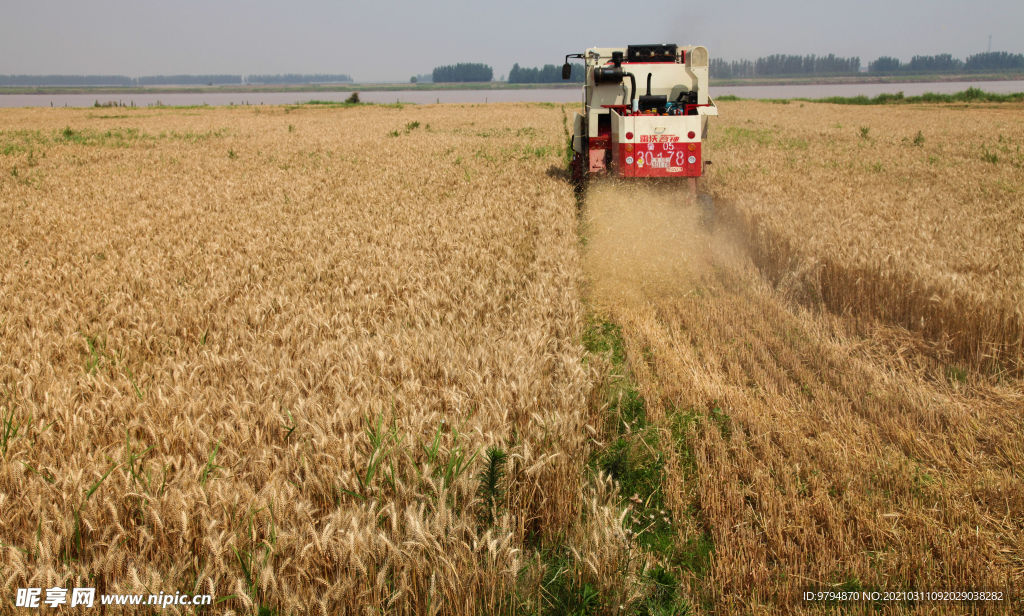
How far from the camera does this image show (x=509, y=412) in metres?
2.87

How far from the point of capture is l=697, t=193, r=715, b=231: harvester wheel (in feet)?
29.7

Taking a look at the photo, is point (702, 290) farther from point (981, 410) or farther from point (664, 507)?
point (664, 507)

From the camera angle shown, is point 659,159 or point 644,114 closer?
point 659,159

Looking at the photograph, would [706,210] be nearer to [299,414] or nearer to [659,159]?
[659,159]

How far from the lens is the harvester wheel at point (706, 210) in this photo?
9.06 m

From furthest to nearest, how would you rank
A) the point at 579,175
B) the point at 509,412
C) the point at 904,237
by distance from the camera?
the point at 579,175 < the point at 904,237 < the point at 509,412

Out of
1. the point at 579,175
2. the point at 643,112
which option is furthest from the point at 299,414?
the point at 579,175

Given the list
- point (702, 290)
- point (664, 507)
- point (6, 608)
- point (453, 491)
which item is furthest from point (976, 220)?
point (6, 608)

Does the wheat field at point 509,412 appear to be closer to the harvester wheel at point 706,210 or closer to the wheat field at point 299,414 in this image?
the wheat field at point 299,414

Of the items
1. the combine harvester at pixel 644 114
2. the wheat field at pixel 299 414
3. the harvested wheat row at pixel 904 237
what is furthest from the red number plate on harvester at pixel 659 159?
the wheat field at pixel 299 414

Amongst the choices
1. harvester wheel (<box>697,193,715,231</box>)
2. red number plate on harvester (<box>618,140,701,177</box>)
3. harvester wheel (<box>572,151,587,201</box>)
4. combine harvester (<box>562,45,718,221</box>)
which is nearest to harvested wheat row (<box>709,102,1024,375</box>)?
harvester wheel (<box>697,193,715,231</box>)

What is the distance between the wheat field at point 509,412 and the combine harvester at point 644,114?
2.58 metres

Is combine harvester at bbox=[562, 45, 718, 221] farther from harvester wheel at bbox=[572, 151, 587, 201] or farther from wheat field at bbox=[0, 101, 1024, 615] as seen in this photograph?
wheat field at bbox=[0, 101, 1024, 615]

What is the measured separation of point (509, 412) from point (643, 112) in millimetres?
9854
